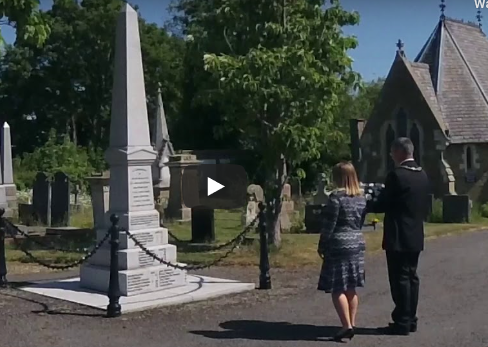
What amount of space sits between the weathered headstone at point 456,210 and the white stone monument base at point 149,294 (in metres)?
13.5

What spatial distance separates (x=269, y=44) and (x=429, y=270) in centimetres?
531

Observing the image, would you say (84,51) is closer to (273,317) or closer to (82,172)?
(82,172)

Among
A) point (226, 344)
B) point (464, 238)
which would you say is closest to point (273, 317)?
point (226, 344)

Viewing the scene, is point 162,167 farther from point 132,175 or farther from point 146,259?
point 146,259

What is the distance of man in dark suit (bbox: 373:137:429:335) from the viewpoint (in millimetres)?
8172

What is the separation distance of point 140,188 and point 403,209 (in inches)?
159

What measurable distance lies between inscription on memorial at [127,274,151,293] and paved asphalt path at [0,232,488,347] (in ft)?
2.37

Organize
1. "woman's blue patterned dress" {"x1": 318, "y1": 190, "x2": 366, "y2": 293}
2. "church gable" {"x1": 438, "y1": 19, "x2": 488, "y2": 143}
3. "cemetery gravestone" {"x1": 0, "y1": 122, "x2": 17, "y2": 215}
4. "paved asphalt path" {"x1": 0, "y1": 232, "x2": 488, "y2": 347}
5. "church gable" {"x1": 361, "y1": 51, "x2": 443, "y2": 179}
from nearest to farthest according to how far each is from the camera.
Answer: "woman's blue patterned dress" {"x1": 318, "y1": 190, "x2": 366, "y2": 293} → "paved asphalt path" {"x1": 0, "y1": 232, "x2": 488, "y2": 347} → "cemetery gravestone" {"x1": 0, "y1": 122, "x2": 17, "y2": 215} → "church gable" {"x1": 438, "y1": 19, "x2": 488, "y2": 143} → "church gable" {"x1": 361, "y1": 51, "x2": 443, "y2": 179}

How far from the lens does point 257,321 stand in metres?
9.12

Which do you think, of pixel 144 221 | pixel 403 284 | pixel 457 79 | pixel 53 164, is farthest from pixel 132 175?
pixel 53 164

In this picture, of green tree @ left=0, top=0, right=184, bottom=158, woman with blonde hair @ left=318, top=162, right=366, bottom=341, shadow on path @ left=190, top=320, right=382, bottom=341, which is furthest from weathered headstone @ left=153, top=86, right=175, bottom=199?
green tree @ left=0, top=0, right=184, bottom=158

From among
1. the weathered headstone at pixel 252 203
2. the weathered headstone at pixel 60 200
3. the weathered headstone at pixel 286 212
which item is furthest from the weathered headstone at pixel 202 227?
the weathered headstone at pixel 60 200

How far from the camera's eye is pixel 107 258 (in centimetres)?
1086

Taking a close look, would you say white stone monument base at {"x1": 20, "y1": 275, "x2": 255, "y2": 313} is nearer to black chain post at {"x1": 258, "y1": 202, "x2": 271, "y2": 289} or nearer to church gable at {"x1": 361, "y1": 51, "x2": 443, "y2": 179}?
black chain post at {"x1": 258, "y1": 202, "x2": 271, "y2": 289}
